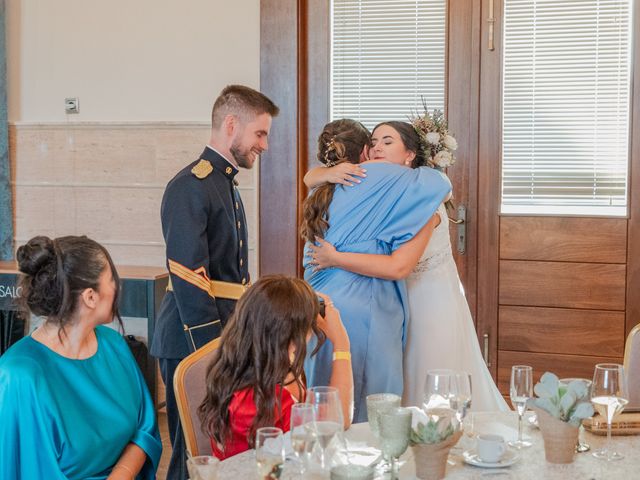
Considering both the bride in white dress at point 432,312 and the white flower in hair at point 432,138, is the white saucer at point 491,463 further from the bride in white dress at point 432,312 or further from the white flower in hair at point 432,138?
the white flower in hair at point 432,138

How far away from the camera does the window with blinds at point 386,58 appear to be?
14.1 feet

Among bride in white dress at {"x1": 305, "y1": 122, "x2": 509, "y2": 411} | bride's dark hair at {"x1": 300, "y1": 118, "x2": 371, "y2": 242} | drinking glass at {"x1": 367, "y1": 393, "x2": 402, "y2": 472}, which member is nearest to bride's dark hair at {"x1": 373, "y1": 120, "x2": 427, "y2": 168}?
bride in white dress at {"x1": 305, "y1": 122, "x2": 509, "y2": 411}

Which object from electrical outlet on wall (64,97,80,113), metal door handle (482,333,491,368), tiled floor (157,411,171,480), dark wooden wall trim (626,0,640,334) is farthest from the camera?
electrical outlet on wall (64,97,80,113)

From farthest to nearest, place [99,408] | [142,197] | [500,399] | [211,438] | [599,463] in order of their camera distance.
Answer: [142,197], [500,399], [99,408], [211,438], [599,463]

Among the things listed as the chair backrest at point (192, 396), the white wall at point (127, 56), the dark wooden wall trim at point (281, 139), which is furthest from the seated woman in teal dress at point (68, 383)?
the white wall at point (127, 56)

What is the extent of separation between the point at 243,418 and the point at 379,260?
1.11 m

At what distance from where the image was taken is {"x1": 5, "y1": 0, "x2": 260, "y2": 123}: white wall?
439cm

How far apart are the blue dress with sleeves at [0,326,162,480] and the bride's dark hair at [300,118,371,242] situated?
3.16 feet

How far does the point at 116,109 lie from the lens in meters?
4.57

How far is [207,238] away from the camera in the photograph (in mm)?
2807

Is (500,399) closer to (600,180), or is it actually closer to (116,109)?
(600,180)

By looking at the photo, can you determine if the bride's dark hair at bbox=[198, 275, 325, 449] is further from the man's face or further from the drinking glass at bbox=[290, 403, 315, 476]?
the man's face

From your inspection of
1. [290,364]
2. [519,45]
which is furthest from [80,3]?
[290,364]

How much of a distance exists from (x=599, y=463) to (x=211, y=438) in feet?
2.70
